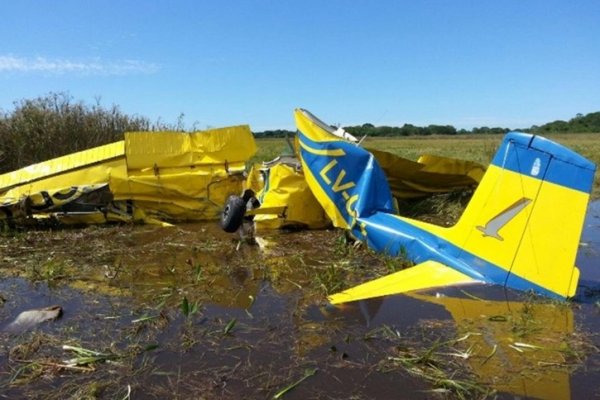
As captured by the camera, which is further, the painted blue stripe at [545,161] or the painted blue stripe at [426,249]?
the painted blue stripe at [426,249]

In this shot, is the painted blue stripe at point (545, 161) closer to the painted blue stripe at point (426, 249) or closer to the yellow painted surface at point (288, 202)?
the painted blue stripe at point (426, 249)

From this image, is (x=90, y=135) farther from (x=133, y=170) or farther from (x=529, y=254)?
(x=529, y=254)

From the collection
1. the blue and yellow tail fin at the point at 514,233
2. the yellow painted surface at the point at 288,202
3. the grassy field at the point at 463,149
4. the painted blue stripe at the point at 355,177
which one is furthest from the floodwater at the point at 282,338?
the grassy field at the point at 463,149

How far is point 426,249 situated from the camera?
526cm

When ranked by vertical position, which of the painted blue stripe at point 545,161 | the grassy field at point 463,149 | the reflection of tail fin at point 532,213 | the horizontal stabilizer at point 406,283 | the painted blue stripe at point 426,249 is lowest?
the grassy field at point 463,149

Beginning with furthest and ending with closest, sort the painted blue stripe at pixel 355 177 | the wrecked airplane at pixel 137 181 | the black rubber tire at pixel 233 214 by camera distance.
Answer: the wrecked airplane at pixel 137 181, the black rubber tire at pixel 233 214, the painted blue stripe at pixel 355 177

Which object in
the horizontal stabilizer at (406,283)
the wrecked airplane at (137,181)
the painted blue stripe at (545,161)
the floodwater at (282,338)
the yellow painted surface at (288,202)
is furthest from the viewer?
the wrecked airplane at (137,181)

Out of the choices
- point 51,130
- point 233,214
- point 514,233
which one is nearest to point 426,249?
point 514,233

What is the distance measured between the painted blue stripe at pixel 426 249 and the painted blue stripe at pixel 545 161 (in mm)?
862

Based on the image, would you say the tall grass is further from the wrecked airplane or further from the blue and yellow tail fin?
the blue and yellow tail fin

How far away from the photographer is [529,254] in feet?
13.8

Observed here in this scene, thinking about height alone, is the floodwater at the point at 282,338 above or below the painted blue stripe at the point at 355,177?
below

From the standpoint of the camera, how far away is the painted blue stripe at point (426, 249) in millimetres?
4441

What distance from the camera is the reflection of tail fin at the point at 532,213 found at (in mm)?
4004
